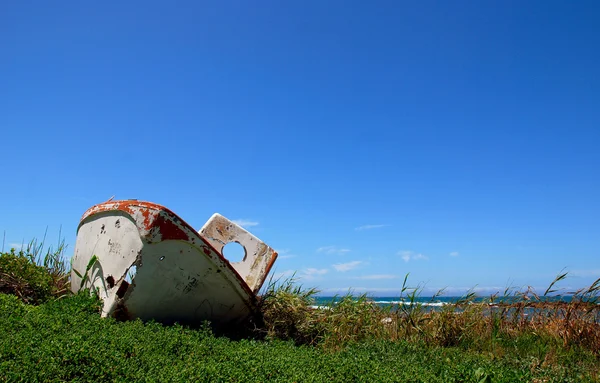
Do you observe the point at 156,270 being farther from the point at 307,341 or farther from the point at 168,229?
the point at 307,341

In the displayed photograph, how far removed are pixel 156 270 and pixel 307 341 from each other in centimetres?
300

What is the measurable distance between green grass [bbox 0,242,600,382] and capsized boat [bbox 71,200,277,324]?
0.43 m

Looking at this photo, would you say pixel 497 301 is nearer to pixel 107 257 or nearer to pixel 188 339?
pixel 188 339

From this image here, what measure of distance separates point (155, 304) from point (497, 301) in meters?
5.95

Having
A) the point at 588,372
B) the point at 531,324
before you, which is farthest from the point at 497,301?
the point at 588,372

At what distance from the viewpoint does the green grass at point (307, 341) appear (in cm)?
443

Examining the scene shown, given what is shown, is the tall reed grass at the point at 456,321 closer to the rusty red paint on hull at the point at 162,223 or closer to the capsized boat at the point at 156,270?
the capsized boat at the point at 156,270

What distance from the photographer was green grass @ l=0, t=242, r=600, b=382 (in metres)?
4.43

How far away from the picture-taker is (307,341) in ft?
27.0

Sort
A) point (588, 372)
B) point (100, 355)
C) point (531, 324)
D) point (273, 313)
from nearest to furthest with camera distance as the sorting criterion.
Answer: point (100, 355) → point (588, 372) → point (531, 324) → point (273, 313)

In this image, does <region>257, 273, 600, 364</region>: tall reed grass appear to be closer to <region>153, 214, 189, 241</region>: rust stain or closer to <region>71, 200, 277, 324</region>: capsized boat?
<region>71, 200, 277, 324</region>: capsized boat

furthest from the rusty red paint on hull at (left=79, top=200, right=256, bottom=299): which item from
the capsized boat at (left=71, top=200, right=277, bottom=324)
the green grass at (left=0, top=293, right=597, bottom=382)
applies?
the green grass at (left=0, top=293, right=597, bottom=382)

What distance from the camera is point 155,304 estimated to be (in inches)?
280

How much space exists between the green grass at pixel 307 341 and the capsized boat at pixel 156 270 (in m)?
0.43
